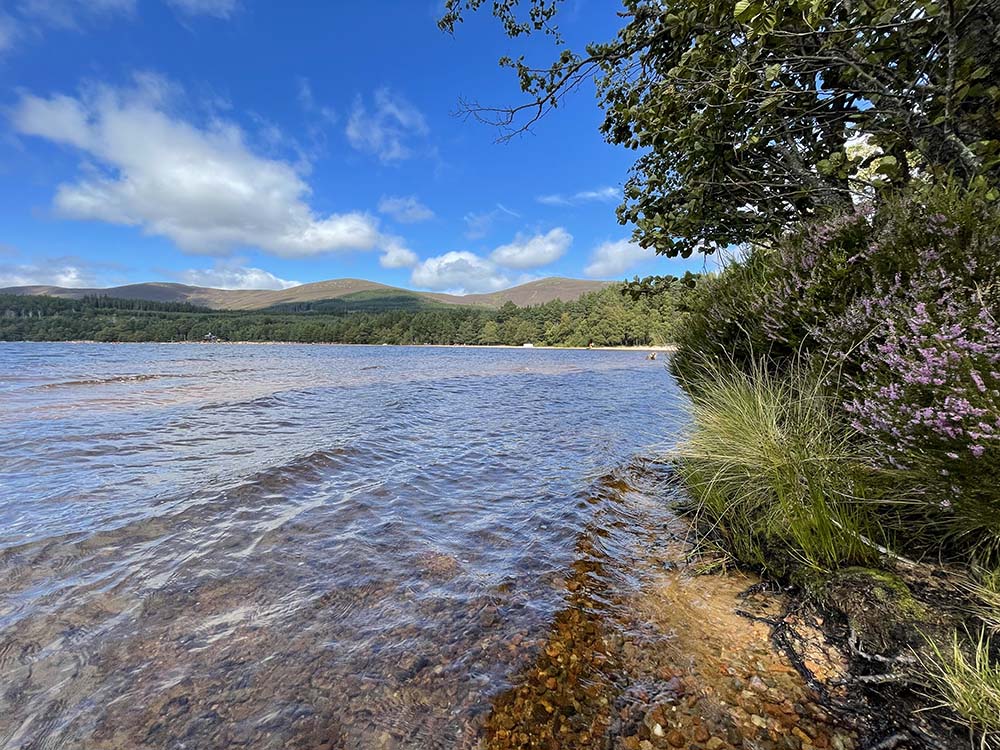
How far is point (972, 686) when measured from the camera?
6.40 feet

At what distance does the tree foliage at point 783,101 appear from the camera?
3.96 m

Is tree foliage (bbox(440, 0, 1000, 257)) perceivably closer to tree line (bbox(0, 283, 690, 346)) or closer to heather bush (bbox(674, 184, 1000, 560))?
heather bush (bbox(674, 184, 1000, 560))

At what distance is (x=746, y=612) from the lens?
328 cm

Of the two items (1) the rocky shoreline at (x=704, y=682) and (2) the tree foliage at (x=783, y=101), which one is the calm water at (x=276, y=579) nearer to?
(1) the rocky shoreline at (x=704, y=682)

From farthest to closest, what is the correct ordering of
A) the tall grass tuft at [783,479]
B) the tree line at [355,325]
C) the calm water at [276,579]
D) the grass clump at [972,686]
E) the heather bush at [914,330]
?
the tree line at [355,325]
the tall grass tuft at [783,479]
the calm water at [276,579]
the heather bush at [914,330]
the grass clump at [972,686]

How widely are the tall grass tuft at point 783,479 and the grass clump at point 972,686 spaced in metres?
1.01

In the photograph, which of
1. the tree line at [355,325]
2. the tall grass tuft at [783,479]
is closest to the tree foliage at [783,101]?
the tall grass tuft at [783,479]

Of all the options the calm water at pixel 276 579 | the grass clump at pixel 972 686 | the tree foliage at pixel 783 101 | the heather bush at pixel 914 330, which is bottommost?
the calm water at pixel 276 579

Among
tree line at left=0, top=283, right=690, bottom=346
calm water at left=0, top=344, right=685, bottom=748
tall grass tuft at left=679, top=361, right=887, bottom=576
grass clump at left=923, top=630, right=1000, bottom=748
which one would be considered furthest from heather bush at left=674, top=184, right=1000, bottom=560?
tree line at left=0, top=283, right=690, bottom=346

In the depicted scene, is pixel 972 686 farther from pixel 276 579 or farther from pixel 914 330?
pixel 276 579

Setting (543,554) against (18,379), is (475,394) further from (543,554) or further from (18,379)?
(18,379)

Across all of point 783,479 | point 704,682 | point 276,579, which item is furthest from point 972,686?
point 276,579

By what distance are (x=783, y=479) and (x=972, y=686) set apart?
1908mm

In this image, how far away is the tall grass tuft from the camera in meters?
3.29
